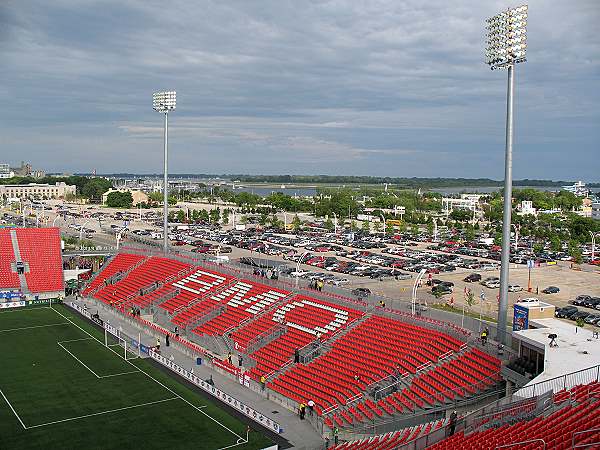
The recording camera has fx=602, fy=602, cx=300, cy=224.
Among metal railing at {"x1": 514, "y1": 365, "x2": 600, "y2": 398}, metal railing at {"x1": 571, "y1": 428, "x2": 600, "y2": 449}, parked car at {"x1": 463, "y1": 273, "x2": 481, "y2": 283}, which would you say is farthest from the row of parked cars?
metal railing at {"x1": 571, "y1": 428, "x2": 600, "y2": 449}

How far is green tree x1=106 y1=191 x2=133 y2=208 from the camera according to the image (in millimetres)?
186500

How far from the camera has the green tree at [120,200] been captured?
186500mm

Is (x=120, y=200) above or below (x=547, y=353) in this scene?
above

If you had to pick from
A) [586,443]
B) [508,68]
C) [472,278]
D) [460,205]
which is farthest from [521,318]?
[460,205]

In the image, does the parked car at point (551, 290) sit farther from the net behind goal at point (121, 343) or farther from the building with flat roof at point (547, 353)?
the net behind goal at point (121, 343)

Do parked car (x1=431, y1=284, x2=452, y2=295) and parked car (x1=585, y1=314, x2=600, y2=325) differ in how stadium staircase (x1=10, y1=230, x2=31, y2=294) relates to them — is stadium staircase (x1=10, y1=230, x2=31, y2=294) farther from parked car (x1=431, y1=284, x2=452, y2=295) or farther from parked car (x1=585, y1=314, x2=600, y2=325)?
parked car (x1=585, y1=314, x2=600, y2=325)

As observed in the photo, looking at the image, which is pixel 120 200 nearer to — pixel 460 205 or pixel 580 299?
pixel 460 205

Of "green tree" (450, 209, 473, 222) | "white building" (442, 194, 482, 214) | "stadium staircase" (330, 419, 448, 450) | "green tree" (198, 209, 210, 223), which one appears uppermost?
"white building" (442, 194, 482, 214)

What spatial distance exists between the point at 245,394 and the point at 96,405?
7572 mm

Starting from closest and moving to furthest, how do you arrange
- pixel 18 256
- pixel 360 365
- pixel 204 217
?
pixel 360 365 → pixel 18 256 → pixel 204 217

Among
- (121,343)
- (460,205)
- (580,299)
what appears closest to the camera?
(121,343)

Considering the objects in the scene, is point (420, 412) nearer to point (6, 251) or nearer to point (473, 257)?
point (6, 251)

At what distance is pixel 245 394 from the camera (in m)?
32.2

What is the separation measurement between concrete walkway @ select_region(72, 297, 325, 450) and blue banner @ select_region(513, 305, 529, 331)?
11.0m
